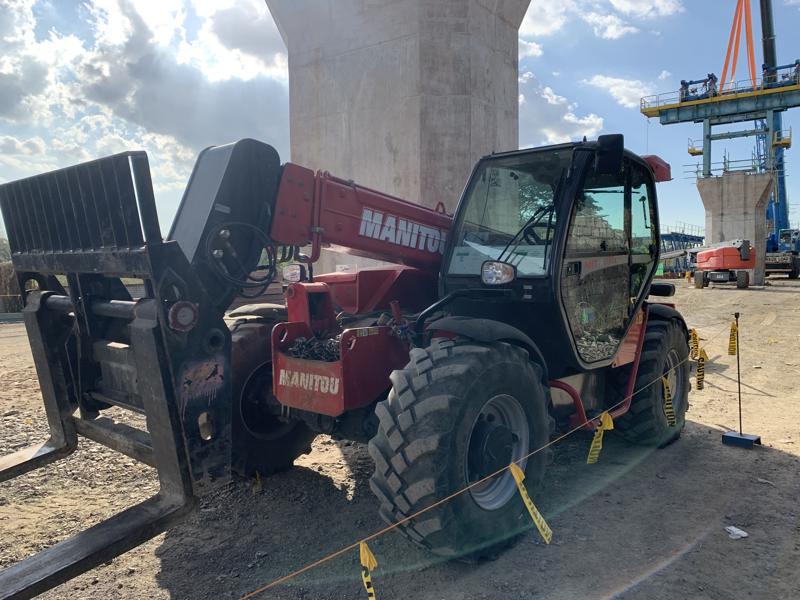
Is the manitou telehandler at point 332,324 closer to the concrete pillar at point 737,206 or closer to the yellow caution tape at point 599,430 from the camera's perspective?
the yellow caution tape at point 599,430

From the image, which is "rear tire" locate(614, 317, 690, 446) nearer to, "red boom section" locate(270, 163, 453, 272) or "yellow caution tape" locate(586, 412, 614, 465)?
"yellow caution tape" locate(586, 412, 614, 465)

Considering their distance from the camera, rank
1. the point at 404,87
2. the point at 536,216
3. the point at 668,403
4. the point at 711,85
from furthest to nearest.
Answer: the point at 711,85 < the point at 404,87 < the point at 668,403 < the point at 536,216

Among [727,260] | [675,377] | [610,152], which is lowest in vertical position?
[727,260]

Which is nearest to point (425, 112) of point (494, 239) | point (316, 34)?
point (316, 34)

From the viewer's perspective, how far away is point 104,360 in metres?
3.42

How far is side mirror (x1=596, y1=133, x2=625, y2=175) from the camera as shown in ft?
11.9

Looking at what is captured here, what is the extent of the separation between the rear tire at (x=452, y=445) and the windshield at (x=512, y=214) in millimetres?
792

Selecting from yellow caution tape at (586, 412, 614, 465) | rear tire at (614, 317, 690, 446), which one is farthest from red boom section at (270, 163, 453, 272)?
rear tire at (614, 317, 690, 446)

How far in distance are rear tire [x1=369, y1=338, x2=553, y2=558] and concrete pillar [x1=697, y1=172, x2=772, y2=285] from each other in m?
29.1

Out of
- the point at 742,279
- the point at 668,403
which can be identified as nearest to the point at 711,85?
the point at 742,279

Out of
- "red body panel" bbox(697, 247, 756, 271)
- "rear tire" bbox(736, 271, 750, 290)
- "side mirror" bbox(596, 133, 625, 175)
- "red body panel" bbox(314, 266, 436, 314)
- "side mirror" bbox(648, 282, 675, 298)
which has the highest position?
"side mirror" bbox(596, 133, 625, 175)

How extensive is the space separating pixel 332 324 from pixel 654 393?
2851mm

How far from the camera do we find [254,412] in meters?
4.33

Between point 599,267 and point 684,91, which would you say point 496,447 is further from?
point 684,91
